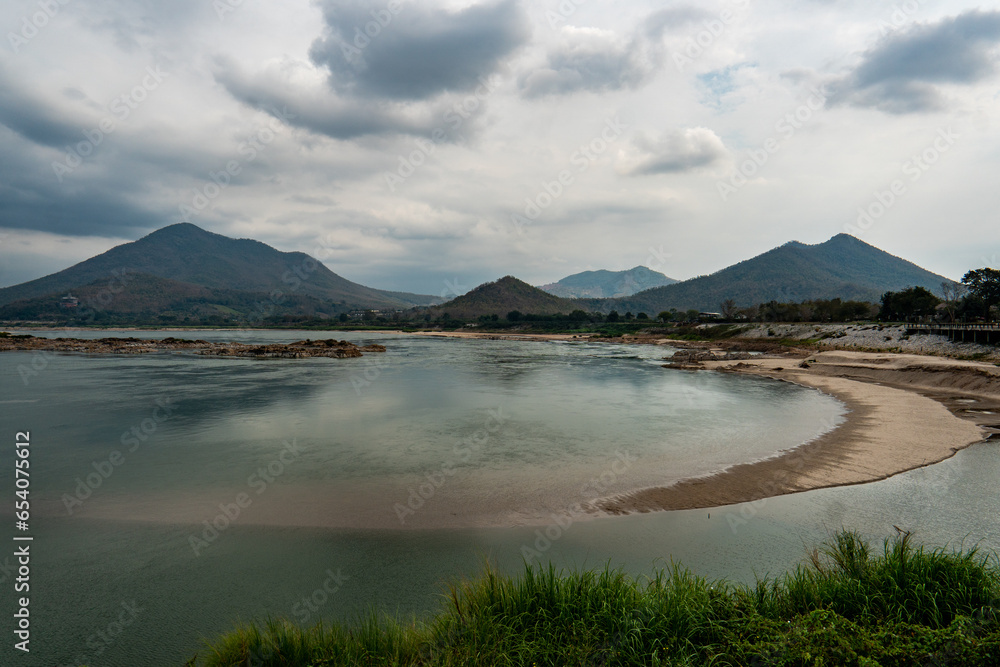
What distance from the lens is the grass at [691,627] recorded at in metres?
4.54

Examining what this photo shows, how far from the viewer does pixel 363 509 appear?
11.0 meters

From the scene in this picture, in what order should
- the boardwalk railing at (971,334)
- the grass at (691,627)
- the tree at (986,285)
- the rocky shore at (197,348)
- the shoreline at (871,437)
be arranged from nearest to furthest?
the grass at (691,627), the shoreline at (871,437), the boardwalk railing at (971,334), the tree at (986,285), the rocky shore at (197,348)

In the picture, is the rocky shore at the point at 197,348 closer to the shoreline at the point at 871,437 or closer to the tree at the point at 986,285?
the shoreline at the point at 871,437

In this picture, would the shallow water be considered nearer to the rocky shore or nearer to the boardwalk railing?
the boardwalk railing

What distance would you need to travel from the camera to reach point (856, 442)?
15.9 meters

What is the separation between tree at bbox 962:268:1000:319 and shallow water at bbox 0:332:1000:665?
59.2 metres

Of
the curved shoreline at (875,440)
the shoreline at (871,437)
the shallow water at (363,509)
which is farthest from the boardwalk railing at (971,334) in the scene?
the shallow water at (363,509)

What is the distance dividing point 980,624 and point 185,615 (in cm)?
1012

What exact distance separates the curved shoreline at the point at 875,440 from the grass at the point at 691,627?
5176 mm

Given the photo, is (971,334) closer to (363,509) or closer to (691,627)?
(691,627)

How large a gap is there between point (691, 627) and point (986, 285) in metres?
84.1

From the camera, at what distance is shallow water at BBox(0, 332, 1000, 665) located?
23.9 ft

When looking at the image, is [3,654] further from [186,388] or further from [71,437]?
[186,388]

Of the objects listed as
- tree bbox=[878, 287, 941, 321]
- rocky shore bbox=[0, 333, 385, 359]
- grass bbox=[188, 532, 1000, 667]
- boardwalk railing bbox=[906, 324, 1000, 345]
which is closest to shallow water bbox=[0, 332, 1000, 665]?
grass bbox=[188, 532, 1000, 667]
